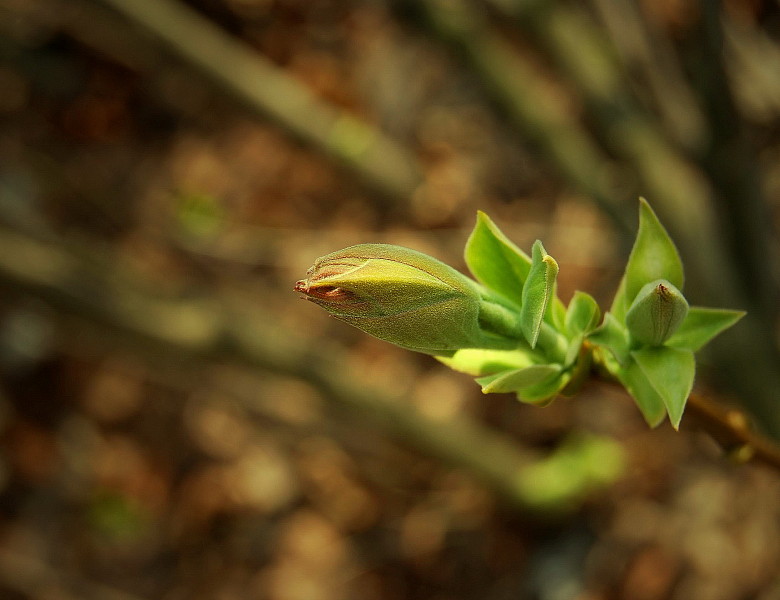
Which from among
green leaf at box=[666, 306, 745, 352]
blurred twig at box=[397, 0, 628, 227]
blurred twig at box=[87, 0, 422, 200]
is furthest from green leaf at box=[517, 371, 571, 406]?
blurred twig at box=[87, 0, 422, 200]

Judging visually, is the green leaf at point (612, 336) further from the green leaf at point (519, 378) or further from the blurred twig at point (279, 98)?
the blurred twig at point (279, 98)

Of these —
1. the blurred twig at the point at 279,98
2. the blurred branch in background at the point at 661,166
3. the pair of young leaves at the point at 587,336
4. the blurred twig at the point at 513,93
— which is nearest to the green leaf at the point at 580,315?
the pair of young leaves at the point at 587,336

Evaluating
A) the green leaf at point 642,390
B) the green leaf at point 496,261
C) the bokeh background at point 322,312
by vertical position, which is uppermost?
the green leaf at point 496,261

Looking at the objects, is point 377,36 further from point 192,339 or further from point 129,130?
point 192,339

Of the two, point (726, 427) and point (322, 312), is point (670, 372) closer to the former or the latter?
point (726, 427)

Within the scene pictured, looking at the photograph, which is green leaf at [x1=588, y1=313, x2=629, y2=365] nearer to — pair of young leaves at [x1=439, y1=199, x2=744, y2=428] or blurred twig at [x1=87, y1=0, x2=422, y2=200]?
pair of young leaves at [x1=439, y1=199, x2=744, y2=428]

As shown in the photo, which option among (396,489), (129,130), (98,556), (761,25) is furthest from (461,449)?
(129,130)
